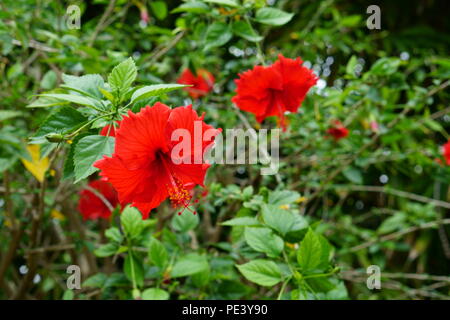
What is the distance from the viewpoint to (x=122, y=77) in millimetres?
575

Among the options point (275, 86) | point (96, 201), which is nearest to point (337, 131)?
point (275, 86)

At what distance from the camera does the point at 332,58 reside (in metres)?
1.97

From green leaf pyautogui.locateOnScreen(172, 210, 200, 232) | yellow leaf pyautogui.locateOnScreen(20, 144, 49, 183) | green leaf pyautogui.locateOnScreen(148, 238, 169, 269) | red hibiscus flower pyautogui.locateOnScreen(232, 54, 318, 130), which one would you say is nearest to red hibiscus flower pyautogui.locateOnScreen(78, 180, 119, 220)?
yellow leaf pyautogui.locateOnScreen(20, 144, 49, 183)

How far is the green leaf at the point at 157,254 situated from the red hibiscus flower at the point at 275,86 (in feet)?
1.29

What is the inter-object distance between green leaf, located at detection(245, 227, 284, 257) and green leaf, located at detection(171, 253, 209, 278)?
159mm

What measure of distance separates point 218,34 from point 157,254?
53cm

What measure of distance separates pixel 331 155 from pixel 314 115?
16 cm

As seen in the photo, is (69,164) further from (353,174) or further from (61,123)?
(353,174)

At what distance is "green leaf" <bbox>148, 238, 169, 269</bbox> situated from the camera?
845mm

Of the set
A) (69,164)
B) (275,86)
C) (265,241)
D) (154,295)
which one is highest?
(275,86)

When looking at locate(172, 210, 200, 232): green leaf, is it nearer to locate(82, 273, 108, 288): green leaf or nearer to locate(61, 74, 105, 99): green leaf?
locate(82, 273, 108, 288): green leaf

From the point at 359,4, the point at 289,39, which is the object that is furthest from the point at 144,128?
the point at 359,4

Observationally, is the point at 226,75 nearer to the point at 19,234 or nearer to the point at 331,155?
the point at 331,155

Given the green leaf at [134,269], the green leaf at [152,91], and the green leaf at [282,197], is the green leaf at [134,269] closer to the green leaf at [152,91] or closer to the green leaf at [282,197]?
the green leaf at [282,197]
